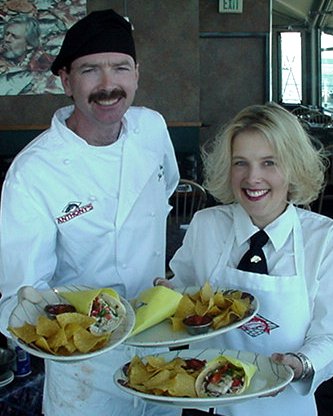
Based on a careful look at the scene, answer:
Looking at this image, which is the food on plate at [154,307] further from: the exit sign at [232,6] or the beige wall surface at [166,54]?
the exit sign at [232,6]

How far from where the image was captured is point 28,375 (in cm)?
163

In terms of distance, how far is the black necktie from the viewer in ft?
4.68

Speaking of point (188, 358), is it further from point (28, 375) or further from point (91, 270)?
point (28, 375)

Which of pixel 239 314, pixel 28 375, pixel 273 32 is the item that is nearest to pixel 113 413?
pixel 28 375

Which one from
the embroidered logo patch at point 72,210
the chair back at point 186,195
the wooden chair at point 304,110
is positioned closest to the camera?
the embroidered logo patch at point 72,210

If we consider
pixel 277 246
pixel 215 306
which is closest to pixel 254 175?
pixel 277 246

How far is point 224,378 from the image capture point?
1.12 m

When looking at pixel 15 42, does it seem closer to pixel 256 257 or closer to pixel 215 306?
pixel 256 257

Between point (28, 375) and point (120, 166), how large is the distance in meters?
0.58

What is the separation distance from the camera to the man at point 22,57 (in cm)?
534

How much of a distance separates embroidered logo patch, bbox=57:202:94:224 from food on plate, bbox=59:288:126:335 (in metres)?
0.26

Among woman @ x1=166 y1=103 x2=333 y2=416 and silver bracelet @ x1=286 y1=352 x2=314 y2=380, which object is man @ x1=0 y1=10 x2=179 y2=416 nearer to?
woman @ x1=166 y1=103 x2=333 y2=416

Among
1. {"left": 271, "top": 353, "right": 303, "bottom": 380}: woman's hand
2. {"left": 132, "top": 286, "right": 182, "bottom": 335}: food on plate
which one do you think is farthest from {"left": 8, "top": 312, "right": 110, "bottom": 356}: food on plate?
{"left": 271, "top": 353, "right": 303, "bottom": 380}: woman's hand

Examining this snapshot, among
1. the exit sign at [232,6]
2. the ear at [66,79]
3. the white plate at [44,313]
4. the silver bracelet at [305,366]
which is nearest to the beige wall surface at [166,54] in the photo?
the exit sign at [232,6]
